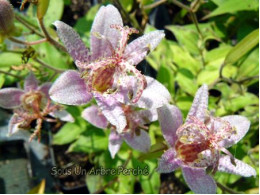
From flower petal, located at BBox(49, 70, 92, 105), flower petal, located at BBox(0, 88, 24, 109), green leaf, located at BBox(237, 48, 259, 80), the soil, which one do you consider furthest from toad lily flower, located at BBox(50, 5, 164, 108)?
the soil

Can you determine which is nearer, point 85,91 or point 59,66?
point 85,91

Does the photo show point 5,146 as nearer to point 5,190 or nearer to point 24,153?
point 24,153

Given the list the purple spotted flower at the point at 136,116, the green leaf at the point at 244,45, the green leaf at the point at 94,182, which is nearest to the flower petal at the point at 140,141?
the purple spotted flower at the point at 136,116

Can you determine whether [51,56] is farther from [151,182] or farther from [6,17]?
[151,182]

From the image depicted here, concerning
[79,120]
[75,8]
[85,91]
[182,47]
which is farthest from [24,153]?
[85,91]

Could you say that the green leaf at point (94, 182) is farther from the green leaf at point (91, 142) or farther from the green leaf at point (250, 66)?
the green leaf at point (250, 66)

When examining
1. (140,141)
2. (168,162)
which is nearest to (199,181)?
(168,162)
